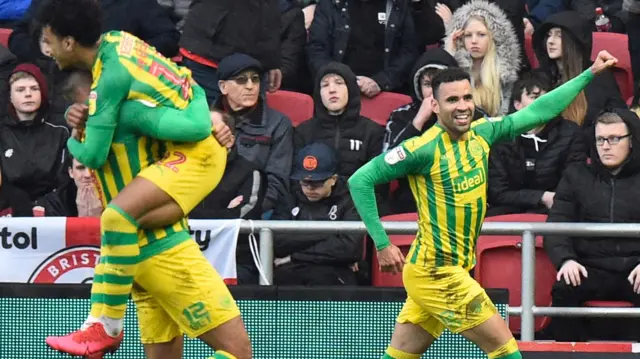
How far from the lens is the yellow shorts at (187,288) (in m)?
7.48

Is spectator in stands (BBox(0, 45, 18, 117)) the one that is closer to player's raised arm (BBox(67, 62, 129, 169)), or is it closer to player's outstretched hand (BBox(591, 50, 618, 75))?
player's raised arm (BBox(67, 62, 129, 169))

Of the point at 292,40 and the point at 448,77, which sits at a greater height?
the point at 292,40

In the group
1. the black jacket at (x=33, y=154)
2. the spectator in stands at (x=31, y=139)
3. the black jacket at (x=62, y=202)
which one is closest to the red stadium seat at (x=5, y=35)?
the spectator in stands at (x=31, y=139)

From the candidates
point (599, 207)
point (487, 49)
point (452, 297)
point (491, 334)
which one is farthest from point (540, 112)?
point (487, 49)

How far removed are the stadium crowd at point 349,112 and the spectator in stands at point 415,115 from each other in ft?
0.04

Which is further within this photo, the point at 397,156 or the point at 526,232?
the point at 526,232

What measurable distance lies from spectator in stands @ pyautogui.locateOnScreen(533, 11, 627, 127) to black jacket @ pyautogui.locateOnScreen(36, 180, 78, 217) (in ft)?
11.9

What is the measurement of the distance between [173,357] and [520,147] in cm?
387

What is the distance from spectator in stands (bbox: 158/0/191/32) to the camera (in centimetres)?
1275

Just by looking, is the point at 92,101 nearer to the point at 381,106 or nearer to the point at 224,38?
the point at 224,38

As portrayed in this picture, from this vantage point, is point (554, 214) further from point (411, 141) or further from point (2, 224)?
point (2, 224)

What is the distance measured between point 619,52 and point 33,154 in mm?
4706

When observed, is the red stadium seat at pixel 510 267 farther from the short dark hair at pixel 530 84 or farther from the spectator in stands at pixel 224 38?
the spectator in stands at pixel 224 38

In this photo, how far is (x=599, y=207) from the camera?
10.1 meters
